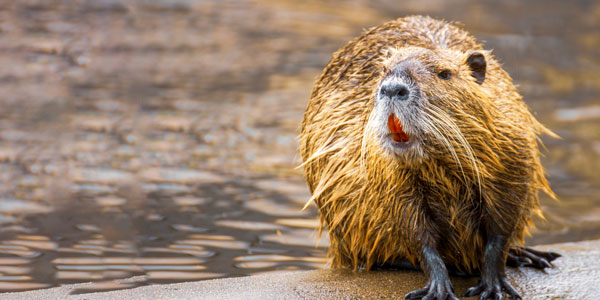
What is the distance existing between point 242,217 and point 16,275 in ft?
5.28

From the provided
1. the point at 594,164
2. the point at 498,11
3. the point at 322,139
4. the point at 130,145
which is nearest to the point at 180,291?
the point at 322,139

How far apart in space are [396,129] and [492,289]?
36.4 inches

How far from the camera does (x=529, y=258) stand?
4.19 metres

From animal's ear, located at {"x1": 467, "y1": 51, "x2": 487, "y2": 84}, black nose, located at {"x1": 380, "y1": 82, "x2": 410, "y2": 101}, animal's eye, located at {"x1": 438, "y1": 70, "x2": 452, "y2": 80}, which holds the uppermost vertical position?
animal's ear, located at {"x1": 467, "y1": 51, "x2": 487, "y2": 84}

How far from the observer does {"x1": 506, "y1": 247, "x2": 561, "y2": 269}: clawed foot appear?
4.15m

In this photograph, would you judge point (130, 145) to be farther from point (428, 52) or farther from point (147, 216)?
point (428, 52)

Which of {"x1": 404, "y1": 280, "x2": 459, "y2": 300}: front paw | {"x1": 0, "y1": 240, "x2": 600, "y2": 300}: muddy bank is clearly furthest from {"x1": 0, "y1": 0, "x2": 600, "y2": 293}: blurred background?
{"x1": 404, "y1": 280, "x2": 459, "y2": 300}: front paw

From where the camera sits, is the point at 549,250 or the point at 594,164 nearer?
the point at 549,250

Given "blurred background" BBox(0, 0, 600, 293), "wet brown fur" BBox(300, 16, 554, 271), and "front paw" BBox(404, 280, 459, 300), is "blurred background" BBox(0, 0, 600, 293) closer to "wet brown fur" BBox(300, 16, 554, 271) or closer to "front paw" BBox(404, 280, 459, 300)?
"wet brown fur" BBox(300, 16, 554, 271)

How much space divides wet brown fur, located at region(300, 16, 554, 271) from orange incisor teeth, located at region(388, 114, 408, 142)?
0.09 meters

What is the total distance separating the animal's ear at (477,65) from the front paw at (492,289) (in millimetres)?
908

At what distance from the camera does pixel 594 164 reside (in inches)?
273

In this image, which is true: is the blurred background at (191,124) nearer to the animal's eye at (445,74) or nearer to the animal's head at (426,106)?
the animal's head at (426,106)

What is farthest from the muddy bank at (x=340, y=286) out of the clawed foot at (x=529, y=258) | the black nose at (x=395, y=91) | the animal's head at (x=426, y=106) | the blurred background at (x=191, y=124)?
the black nose at (x=395, y=91)
